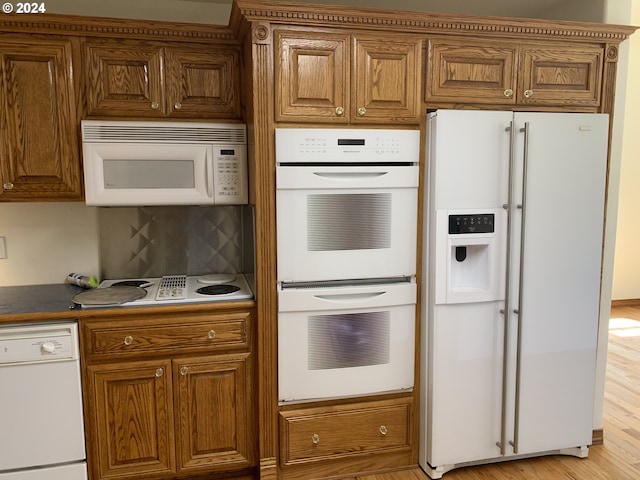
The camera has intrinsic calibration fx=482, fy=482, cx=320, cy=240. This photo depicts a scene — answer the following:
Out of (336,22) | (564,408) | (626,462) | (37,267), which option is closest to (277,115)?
(336,22)

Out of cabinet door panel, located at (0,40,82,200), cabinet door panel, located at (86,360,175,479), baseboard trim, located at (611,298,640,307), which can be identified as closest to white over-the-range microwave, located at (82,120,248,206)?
cabinet door panel, located at (0,40,82,200)

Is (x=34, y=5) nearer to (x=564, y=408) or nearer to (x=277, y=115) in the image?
(x=277, y=115)

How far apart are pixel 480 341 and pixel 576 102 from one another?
4.16 ft

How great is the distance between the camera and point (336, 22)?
2.08 m

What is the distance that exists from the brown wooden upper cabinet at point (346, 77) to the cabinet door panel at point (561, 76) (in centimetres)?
56

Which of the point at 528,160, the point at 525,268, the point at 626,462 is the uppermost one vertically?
the point at 528,160

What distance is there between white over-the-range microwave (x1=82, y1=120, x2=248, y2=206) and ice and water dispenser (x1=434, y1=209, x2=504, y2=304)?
3.33 feet

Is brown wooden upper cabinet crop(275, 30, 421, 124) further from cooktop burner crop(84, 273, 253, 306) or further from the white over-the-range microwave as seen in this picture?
cooktop burner crop(84, 273, 253, 306)

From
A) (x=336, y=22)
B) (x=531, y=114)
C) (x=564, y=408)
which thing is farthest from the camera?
(x=564, y=408)

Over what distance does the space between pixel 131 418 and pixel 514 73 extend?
2391 millimetres

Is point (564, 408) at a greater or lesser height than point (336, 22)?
lesser

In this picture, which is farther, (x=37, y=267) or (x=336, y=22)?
(x=37, y=267)

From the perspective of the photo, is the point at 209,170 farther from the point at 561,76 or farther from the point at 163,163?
the point at 561,76

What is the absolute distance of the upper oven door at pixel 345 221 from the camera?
2.14 m
